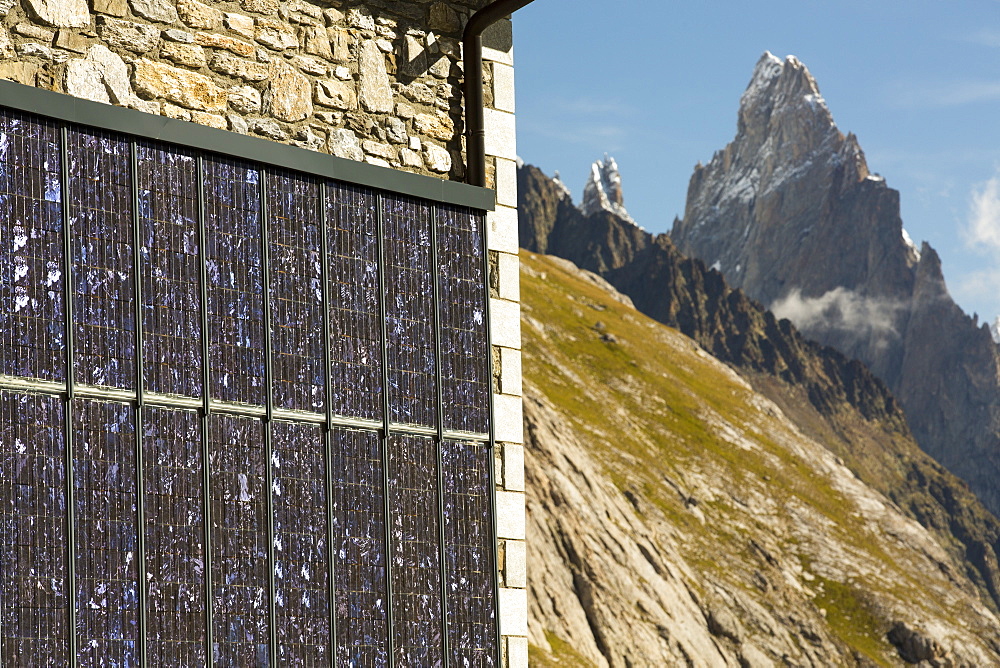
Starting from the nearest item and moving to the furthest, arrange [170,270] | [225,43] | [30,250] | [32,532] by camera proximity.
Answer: [32,532]
[30,250]
[170,270]
[225,43]

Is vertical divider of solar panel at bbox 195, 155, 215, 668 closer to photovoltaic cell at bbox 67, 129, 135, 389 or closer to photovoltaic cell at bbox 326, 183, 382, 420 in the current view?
photovoltaic cell at bbox 67, 129, 135, 389

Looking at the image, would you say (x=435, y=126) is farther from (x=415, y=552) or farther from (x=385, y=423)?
(x=415, y=552)

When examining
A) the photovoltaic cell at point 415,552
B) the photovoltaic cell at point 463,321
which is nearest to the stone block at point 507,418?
the photovoltaic cell at point 463,321

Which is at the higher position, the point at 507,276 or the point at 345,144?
the point at 345,144

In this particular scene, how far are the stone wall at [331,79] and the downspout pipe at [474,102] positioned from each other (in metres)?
0.10

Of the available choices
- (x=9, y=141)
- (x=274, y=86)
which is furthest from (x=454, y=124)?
(x=9, y=141)

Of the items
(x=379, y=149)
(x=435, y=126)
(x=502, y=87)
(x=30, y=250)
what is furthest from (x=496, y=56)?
(x=30, y=250)

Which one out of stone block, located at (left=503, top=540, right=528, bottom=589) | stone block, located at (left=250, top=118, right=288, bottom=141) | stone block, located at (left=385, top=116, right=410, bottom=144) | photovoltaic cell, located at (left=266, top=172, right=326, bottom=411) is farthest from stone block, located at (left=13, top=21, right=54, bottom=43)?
stone block, located at (left=503, top=540, right=528, bottom=589)

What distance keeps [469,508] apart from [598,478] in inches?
2874

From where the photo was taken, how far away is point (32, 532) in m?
7.94

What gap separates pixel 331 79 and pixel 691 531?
9315 centimetres

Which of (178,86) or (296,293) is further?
(296,293)

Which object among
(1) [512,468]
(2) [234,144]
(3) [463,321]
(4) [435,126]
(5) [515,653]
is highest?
(4) [435,126]

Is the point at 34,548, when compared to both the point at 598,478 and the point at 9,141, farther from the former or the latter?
the point at 598,478
